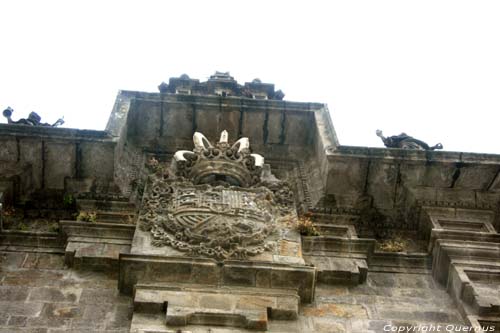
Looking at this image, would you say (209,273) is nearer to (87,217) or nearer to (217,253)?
(217,253)

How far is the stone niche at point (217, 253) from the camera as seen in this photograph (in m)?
8.62

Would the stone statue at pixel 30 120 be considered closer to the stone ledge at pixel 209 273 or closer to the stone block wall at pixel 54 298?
the stone block wall at pixel 54 298

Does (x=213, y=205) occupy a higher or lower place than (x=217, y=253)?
higher

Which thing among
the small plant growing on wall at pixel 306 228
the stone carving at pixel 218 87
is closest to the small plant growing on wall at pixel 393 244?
the small plant growing on wall at pixel 306 228

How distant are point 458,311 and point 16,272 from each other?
18.4 feet

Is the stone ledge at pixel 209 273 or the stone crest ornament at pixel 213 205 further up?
the stone crest ornament at pixel 213 205

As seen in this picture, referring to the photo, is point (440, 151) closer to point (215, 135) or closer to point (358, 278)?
point (358, 278)

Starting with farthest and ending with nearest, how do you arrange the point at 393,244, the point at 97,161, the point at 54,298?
the point at 97,161
the point at 393,244
the point at 54,298

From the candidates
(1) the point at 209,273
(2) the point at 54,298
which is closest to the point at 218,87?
(1) the point at 209,273

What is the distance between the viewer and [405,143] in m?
13.2

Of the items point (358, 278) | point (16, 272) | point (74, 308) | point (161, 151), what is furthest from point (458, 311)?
point (161, 151)

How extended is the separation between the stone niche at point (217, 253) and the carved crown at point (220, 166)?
0.07 ft

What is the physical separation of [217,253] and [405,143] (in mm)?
5164

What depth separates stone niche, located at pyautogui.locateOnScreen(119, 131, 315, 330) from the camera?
28.3ft
